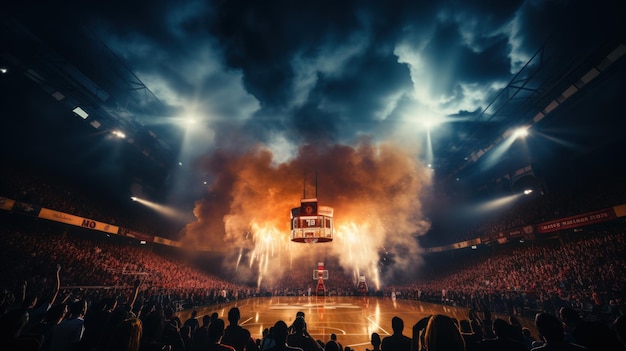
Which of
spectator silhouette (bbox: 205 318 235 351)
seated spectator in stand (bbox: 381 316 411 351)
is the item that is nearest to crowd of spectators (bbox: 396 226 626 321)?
seated spectator in stand (bbox: 381 316 411 351)

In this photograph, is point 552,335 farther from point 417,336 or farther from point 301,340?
point 301,340

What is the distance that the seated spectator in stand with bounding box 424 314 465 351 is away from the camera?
288 centimetres

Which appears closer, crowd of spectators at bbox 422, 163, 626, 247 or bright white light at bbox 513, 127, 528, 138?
crowd of spectators at bbox 422, 163, 626, 247

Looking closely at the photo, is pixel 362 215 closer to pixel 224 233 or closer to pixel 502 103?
pixel 502 103

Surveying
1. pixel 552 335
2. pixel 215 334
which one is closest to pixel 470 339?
pixel 552 335

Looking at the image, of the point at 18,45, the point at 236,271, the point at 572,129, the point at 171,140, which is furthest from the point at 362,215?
the point at 18,45

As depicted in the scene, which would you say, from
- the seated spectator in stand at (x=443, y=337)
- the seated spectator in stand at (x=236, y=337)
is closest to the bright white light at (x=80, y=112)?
the seated spectator in stand at (x=236, y=337)

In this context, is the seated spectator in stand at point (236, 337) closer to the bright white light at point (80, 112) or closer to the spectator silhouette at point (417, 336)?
the spectator silhouette at point (417, 336)

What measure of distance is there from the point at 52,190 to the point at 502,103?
40.4 metres

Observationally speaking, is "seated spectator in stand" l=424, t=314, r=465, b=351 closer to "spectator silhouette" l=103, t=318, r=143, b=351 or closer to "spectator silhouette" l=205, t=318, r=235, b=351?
"spectator silhouette" l=205, t=318, r=235, b=351

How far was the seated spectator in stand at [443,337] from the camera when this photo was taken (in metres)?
2.88

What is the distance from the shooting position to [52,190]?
76.1 ft

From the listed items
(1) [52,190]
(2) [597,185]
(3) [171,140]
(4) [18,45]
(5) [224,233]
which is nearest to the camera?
(4) [18,45]

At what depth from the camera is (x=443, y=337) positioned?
9.61 feet
